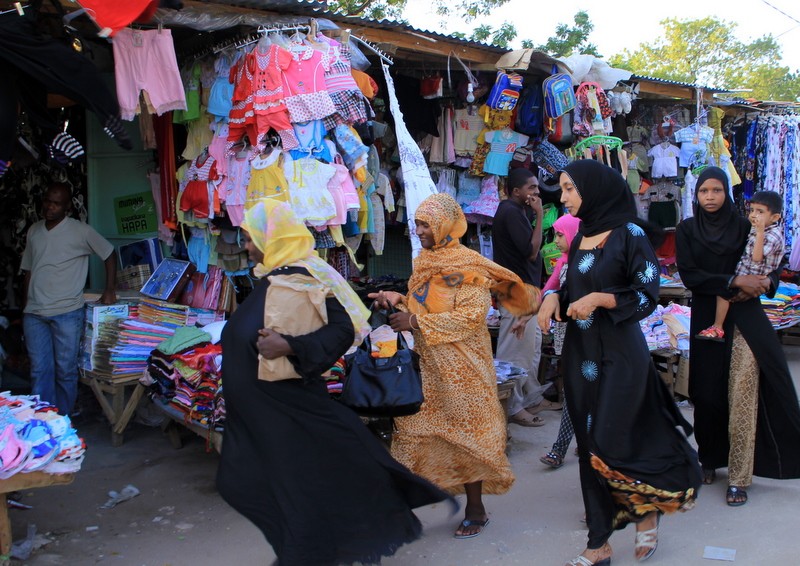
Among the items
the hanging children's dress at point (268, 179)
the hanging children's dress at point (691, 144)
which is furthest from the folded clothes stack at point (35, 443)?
the hanging children's dress at point (691, 144)

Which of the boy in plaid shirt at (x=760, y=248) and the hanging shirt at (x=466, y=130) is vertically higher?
the hanging shirt at (x=466, y=130)

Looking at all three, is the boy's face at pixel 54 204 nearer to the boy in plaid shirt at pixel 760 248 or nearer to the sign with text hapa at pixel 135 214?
the sign with text hapa at pixel 135 214

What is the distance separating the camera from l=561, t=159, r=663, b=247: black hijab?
3.48 metres

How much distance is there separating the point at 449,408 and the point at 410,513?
74 cm

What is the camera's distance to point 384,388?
12.0ft

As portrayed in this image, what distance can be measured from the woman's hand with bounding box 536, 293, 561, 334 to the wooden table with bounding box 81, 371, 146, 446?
3.10m

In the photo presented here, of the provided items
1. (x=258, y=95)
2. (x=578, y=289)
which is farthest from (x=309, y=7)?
(x=578, y=289)

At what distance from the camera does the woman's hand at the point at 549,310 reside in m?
3.62

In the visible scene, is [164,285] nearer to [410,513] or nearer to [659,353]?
[410,513]

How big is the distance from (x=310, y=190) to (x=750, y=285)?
283cm

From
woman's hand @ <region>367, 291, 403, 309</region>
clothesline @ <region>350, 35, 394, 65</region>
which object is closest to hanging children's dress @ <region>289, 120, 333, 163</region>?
clothesline @ <region>350, 35, 394, 65</region>

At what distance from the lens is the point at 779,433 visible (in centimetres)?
438

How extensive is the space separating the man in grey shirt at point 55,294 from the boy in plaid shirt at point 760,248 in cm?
422

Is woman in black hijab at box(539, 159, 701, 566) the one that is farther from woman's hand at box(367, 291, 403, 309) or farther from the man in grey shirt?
the man in grey shirt
